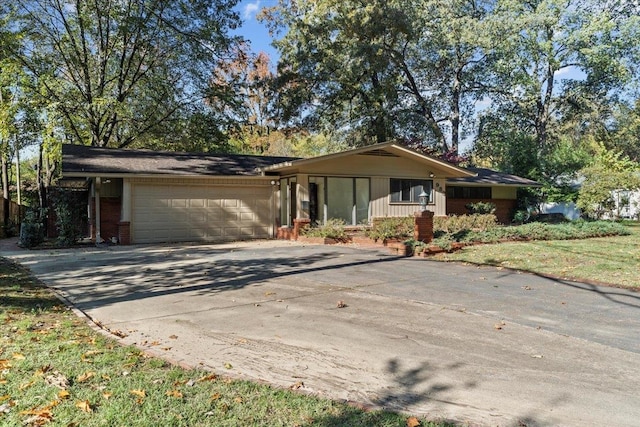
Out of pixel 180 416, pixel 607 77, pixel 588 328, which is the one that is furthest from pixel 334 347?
pixel 607 77

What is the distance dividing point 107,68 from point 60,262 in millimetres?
16474

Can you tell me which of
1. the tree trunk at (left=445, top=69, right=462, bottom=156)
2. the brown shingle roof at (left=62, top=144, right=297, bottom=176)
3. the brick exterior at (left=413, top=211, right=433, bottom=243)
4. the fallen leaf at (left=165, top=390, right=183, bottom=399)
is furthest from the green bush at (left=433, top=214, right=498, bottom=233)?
the fallen leaf at (left=165, top=390, right=183, bottom=399)

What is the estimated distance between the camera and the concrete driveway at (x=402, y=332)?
11.0 feet

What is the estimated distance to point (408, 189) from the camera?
19.2 meters

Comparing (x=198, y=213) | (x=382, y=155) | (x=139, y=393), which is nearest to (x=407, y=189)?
(x=382, y=155)

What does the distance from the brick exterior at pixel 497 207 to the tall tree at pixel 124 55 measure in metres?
14.2

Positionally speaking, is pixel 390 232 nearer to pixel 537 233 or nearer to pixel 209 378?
pixel 537 233

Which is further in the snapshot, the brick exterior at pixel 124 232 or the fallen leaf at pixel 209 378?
the brick exterior at pixel 124 232

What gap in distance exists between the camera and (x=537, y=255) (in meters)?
10.8

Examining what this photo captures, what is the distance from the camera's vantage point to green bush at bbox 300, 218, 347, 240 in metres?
15.1

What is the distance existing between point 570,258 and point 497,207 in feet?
47.6

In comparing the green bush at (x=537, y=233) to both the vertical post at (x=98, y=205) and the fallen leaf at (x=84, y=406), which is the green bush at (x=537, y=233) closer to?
the fallen leaf at (x=84, y=406)

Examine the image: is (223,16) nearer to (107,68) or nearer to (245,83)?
(245,83)

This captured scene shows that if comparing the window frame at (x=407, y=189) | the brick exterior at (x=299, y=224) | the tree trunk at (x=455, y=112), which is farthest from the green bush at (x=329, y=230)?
the tree trunk at (x=455, y=112)
